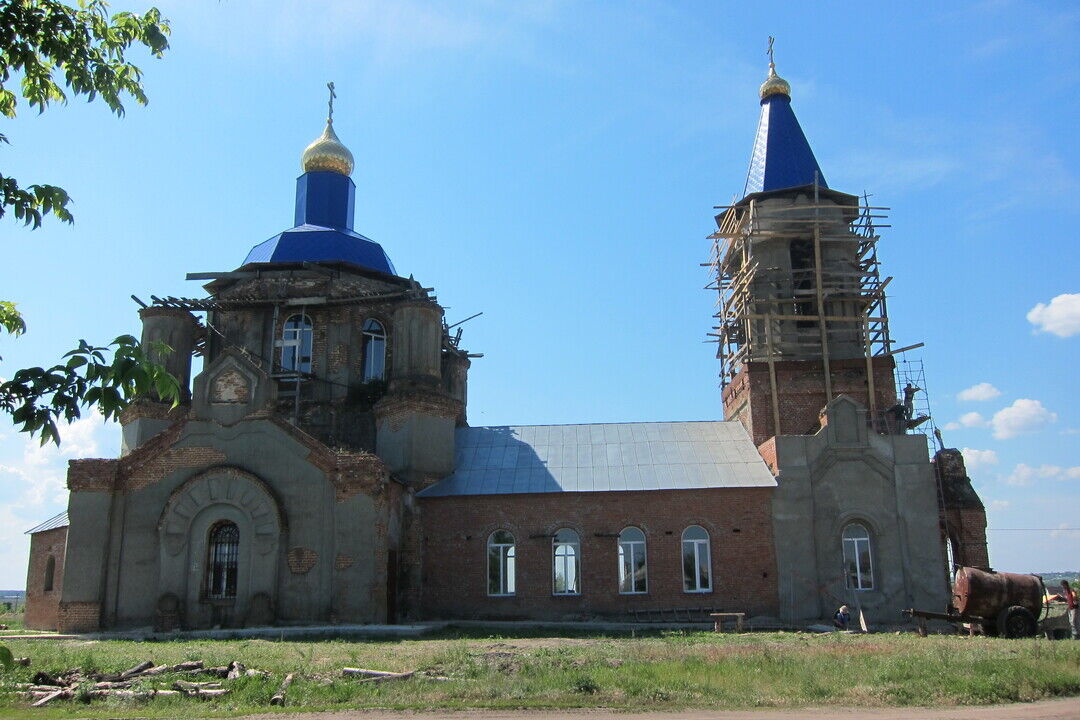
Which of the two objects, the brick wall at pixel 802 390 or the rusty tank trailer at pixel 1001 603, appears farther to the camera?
the brick wall at pixel 802 390

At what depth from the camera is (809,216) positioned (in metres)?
27.9

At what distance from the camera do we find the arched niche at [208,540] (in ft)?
69.5

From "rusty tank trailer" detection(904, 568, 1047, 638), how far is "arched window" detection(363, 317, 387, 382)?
16.0 meters

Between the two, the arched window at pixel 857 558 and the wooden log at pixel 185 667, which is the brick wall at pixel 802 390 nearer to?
the arched window at pixel 857 558

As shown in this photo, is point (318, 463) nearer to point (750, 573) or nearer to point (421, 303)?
point (421, 303)

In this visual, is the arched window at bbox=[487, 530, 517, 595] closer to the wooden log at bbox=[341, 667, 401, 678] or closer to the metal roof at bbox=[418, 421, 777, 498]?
the metal roof at bbox=[418, 421, 777, 498]

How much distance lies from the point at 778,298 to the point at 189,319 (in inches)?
688

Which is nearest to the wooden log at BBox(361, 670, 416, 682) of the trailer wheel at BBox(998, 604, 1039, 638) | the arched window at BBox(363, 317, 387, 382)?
the trailer wheel at BBox(998, 604, 1039, 638)

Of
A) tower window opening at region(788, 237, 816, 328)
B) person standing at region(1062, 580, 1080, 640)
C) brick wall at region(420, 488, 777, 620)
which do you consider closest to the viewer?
person standing at region(1062, 580, 1080, 640)

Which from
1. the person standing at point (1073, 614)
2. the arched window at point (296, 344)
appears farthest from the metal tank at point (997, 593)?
the arched window at point (296, 344)

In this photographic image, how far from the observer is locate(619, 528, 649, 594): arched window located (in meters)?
23.5

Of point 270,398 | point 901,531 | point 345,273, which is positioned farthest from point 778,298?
point 270,398

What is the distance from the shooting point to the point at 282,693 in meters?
11.7

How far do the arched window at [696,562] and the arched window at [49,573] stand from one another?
18075 mm
